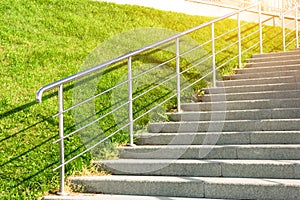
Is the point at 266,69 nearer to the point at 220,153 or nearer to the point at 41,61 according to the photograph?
the point at 220,153

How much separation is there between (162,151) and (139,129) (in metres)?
0.94

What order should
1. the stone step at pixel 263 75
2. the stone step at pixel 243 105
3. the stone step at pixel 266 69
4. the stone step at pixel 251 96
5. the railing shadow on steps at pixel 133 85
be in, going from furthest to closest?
the stone step at pixel 266 69 < the stone step at pixel 263 75 < the stone step at pixel 251 96 < the stone step at pixel 243 105 < the railing shadow on steps at pixel 133 85

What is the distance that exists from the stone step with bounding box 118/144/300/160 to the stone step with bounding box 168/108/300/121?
36.7 inches

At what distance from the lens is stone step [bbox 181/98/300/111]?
21.0ft

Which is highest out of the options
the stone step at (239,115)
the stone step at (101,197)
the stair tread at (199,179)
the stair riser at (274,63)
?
the stair riser at (274,63)

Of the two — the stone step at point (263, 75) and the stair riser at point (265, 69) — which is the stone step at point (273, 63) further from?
the stone step at point (263, 75)

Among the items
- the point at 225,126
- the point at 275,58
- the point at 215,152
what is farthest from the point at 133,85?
the point at 275,58

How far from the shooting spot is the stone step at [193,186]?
428 centimetres

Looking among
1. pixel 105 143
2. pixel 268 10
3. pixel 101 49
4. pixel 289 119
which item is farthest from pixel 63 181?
pixel 268 10

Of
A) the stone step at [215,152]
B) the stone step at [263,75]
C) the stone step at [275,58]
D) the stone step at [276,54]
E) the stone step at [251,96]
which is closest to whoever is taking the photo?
the stone step at [215,152]

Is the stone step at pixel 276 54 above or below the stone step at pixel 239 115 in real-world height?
above

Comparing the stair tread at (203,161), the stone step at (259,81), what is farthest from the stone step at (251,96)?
the stair tread at (203,161)

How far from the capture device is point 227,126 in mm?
6020

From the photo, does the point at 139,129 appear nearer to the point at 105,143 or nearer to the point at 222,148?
the point at 105,143
